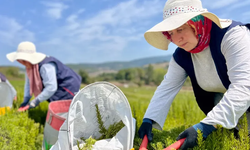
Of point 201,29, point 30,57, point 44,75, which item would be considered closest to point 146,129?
point 201,29

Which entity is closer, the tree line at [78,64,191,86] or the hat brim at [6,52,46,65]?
the hat brim at [6,52,46,65]

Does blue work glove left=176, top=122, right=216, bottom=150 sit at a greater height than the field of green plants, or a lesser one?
greater

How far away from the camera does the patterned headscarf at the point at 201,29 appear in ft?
4.67

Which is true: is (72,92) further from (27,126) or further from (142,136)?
(142,136)

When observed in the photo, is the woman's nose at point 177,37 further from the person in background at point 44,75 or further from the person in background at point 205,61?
the person in background at point 44,75

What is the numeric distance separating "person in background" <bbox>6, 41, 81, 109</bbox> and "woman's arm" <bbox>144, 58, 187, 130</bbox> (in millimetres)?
1786

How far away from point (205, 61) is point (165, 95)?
1.41 ft

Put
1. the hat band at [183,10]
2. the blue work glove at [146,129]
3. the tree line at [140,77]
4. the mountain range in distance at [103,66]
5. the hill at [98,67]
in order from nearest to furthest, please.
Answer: the hat band at [183,10], the blue work glove at [146,129], the hill at [98,67], the tree line at [140,77], the mountain range in distance at [103,66]

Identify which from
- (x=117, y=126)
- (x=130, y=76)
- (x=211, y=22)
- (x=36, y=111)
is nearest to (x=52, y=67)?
(x=36, y=111)

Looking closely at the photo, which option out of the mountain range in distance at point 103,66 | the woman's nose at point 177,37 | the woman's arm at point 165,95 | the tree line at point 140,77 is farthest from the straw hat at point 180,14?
the mountain range in distance at point 103,66

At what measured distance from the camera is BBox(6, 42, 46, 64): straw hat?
3122 millimetres

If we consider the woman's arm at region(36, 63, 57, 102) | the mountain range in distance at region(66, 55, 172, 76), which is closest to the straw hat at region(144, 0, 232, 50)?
the woman's arm at region(36, 63, 57, 102)

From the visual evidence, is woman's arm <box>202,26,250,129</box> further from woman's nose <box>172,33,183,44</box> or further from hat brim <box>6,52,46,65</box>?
hat brim <box>6,52,46,65</box>

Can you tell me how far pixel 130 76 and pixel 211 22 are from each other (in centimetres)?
4160
